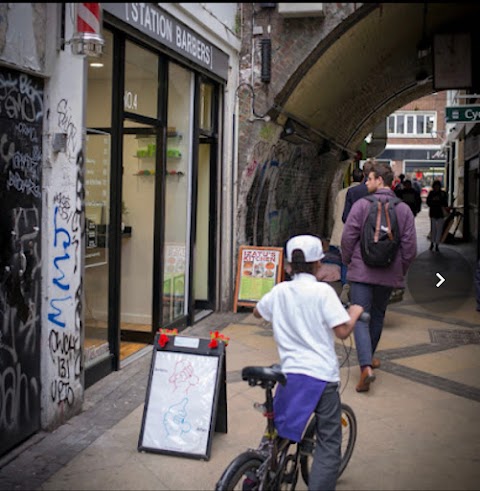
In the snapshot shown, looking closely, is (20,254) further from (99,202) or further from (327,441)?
(327,441)

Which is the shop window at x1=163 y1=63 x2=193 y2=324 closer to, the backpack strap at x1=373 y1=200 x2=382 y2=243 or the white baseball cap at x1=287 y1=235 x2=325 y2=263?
the backpack strap at x1=373 y1=200 x2=382 y2=243

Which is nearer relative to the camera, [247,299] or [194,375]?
[194,375]

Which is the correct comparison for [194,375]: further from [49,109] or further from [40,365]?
[49,109]

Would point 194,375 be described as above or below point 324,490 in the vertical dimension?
above

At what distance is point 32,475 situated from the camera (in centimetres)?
446

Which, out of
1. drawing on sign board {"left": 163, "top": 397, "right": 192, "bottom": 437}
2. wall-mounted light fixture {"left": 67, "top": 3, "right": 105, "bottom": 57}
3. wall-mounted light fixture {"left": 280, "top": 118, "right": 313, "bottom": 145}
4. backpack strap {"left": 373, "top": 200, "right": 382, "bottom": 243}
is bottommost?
drawing on sign board {"left": 163, "top": 397, "right": 192, "bottom": 437}

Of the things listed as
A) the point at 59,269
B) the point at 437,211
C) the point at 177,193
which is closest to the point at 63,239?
the point at 59,269

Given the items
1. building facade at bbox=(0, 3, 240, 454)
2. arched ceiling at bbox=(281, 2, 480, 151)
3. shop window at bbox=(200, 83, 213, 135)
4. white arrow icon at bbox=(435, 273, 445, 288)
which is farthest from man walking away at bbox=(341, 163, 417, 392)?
white arrow icon at bbox=(435, 273, 445, 288)

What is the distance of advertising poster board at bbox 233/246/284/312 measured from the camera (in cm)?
949

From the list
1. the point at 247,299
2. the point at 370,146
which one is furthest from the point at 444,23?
the point at 370,146

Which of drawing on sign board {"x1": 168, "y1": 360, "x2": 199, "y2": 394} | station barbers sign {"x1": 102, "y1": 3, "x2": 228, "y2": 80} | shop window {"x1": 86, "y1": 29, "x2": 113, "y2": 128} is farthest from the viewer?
shop window {"x1": 86, "y1": 29, "x2": 113, "y2": 128}

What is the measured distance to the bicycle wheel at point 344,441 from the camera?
3.78 metres

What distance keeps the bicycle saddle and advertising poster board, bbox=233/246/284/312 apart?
594 centimetres

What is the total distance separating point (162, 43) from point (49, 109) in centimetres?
255
